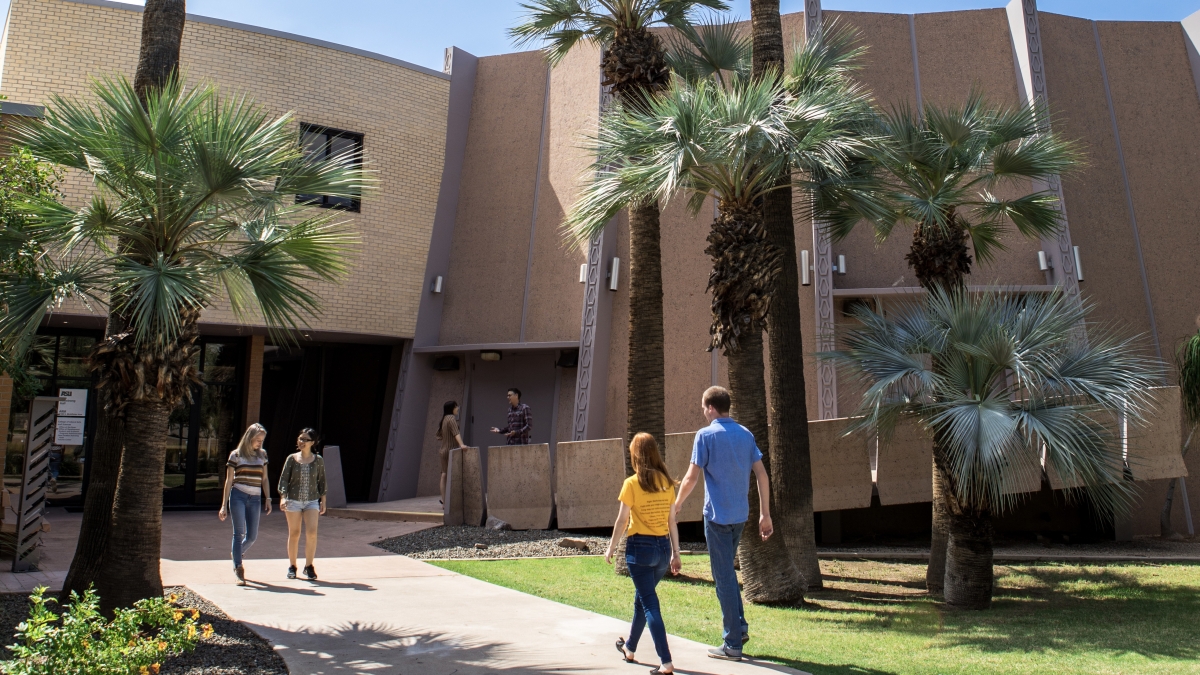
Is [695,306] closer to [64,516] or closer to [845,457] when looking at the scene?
[845,457]

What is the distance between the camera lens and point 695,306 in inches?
647

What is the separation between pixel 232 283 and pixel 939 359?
686 cm

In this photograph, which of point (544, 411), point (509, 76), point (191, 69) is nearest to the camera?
point (191, 69)

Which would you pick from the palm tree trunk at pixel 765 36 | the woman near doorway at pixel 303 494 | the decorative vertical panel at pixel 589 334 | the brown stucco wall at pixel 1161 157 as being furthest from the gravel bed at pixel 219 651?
the brown stucco wall at pixel 1161 157

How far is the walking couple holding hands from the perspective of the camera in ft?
19.0

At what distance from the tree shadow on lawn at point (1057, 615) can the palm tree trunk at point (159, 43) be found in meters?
7.80

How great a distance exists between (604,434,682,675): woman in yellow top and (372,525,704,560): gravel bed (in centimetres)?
589

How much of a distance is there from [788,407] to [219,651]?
6314 millimetres

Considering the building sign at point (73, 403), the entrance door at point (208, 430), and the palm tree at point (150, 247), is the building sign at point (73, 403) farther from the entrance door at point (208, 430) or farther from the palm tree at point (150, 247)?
the palm tree at point (150, 247)

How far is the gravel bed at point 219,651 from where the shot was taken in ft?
19.1

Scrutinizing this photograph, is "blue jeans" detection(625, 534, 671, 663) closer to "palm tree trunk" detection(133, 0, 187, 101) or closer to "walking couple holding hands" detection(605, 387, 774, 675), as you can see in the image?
"walking couple holding hands" detection(605, 387, 774, 675)

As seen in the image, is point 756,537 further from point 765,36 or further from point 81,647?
point 81,647

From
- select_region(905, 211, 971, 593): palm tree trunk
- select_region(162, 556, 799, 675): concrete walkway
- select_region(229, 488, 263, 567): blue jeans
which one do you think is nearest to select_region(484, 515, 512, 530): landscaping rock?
select_region(162, 556, 799, 675): concrete walkway

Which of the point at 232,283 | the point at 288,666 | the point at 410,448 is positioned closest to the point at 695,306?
the point at 410,448
